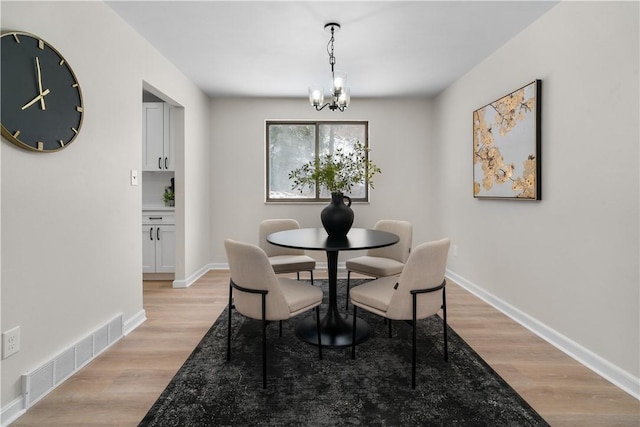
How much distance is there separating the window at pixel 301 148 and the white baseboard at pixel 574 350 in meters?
2.37

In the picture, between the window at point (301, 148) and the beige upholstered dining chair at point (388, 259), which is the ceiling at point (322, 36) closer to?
the window at point (301, 148)

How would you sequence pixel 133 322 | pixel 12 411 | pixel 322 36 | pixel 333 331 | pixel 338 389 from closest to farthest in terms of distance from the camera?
pixel 12 411, pixel 338 389, pixel 333 331, pixel 133 322, pixel 322 36

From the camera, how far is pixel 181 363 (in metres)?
2.21

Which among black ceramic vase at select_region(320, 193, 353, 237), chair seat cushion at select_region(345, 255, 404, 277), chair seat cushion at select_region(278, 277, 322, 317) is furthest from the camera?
chair seat cushion at select_region(345, 255, 404, 277)

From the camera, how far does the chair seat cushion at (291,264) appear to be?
10.1ft

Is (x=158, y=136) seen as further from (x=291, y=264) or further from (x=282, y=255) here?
(x=291, y=264)

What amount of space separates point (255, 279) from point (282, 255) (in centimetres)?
150

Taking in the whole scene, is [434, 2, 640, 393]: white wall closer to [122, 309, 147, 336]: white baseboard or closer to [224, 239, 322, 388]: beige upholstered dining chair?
[224, 239, 322, 388]: beige upholstered dining chair

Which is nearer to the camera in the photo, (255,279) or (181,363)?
(255,279)

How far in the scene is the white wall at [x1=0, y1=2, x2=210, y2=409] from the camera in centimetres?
171

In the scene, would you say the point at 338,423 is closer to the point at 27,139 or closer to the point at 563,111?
the point at 27,139

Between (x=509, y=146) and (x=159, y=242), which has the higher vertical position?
(x=509, y=146)

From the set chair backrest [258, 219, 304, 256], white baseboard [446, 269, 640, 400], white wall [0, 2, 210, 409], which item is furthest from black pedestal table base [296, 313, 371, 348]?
white wall [0, 2, 210, 409]

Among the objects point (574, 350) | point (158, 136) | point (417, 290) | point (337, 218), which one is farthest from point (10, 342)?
point (574, 350)
